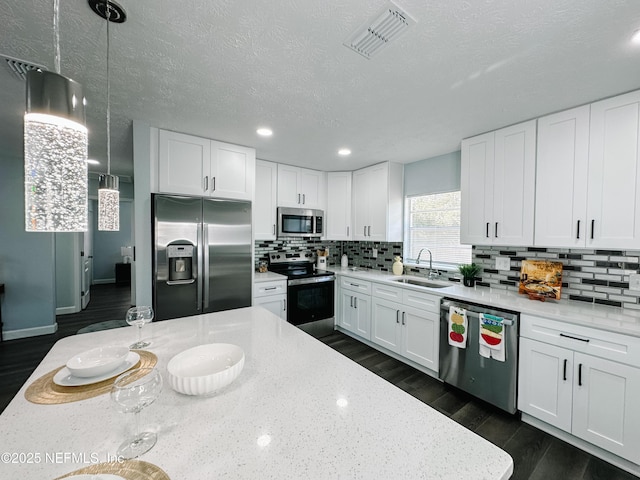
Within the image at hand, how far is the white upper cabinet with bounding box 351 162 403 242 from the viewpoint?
361 centimetres

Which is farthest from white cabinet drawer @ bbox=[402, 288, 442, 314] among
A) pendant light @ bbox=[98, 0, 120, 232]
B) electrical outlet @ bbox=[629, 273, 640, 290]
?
pendant light @ bbox=[98, 0, 120, 232]

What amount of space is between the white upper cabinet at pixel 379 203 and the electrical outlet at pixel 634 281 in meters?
2.17

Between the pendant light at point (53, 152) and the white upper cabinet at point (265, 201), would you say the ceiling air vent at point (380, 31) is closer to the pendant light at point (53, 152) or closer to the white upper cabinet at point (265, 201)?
the pendant light at point (53, 152)

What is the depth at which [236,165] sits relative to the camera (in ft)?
9.75

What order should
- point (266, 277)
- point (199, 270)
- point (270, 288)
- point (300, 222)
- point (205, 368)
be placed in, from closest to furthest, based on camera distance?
1. point (205, 368)
2. point (199, 270)
3. point (270, 288)
4. point (266, 277)
5. point (300, 222)

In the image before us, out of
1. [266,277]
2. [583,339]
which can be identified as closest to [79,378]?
[266,277]

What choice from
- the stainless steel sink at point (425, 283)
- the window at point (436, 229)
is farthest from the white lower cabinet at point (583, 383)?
the window at point (436, 229)

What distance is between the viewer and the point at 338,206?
416 cm

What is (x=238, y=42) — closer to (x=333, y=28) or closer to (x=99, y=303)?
(x=333, y=28)

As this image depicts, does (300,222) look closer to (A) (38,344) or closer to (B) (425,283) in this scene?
(B) (425,283)

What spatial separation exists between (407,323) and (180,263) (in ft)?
8.09

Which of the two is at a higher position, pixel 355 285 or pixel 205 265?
pixel 205 265

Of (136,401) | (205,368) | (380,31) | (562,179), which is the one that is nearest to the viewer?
(136,401)

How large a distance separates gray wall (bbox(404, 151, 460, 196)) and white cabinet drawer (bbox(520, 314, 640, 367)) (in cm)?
178
